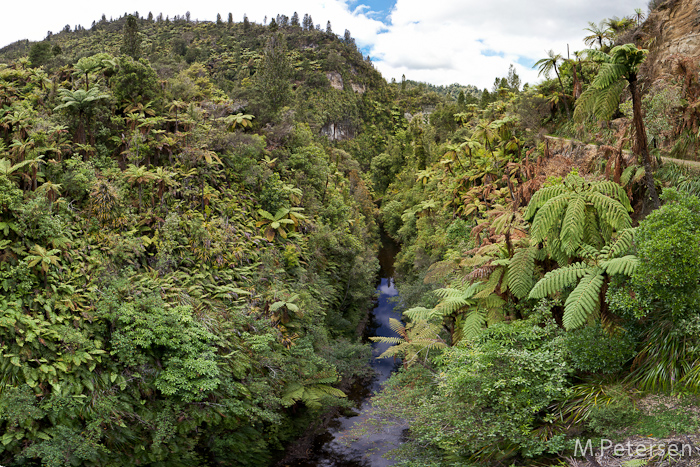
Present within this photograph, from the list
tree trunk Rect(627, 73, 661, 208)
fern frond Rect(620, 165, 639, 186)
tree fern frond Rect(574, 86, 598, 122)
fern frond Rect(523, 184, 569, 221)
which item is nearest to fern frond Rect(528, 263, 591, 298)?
fern frond Rect(523, 184, 569, 221)

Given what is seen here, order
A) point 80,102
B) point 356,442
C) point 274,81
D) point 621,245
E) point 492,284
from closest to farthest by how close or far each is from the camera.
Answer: point 621,245 < point 492,284 < point 356,442 < point 80,102 < point 274,81

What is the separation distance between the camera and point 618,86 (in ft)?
25.8

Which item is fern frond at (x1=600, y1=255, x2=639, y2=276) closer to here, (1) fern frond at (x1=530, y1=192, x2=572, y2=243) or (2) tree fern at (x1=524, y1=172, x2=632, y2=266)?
(2) tree fern at (x1=524, y1=172, x2=632, y2=266)

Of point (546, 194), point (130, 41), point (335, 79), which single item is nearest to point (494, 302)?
point (546, 194)

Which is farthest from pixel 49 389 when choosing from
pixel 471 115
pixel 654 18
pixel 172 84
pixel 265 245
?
pixel 471 115

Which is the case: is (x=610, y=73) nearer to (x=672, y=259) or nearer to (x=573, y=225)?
(x=573, y=225)

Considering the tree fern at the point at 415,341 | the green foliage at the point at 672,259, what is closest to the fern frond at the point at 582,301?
the green foliage at the point at 672,259

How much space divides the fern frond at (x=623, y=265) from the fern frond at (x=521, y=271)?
5.79 ft

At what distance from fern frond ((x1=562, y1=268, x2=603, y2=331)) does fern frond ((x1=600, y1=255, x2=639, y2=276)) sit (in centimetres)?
30

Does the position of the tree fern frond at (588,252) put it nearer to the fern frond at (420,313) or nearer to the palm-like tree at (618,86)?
the palm-like tree at (618,86)

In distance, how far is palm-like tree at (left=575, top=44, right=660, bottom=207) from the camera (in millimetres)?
7332

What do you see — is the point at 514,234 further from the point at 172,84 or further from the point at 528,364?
the point at 172,84

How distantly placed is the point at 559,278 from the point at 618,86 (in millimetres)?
4009

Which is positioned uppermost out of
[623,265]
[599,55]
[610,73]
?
[599,55]
